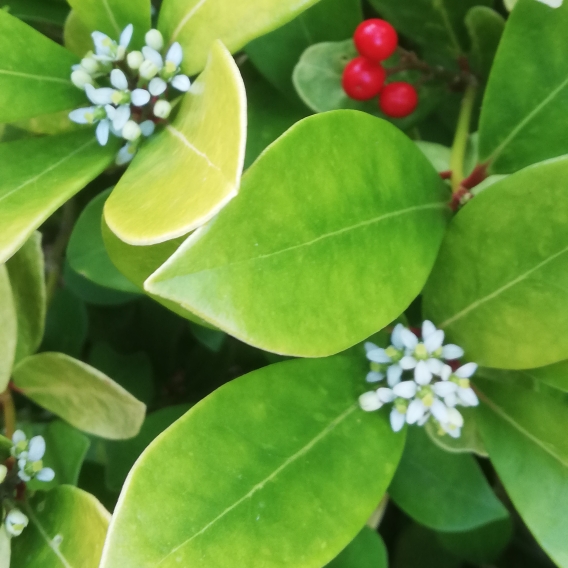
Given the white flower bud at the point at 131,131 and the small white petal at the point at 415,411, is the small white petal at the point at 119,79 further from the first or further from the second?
the small white petal at the point at 415,411

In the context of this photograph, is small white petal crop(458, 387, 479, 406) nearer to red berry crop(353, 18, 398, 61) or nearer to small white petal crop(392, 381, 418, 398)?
small white petal crop(392, 381, 418, 398)

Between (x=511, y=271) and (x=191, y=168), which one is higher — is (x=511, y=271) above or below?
below

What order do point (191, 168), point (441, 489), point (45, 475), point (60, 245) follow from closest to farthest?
point (191, 168), point (45, 475), point (441, 489), point (60, 245)

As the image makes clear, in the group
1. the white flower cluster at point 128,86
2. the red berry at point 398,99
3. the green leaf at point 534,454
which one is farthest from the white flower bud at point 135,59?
the green leaf at point 534,454

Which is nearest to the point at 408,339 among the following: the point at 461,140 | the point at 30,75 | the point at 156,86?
the point at 461,140

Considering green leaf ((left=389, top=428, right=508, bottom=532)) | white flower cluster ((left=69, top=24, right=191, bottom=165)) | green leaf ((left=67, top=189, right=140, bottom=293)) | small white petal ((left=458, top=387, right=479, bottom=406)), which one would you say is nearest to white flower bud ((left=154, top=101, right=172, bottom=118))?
white flower cluster ((left=69, top=24, right=191, bottom=165))

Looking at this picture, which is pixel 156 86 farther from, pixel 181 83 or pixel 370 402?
pixel 370 402
